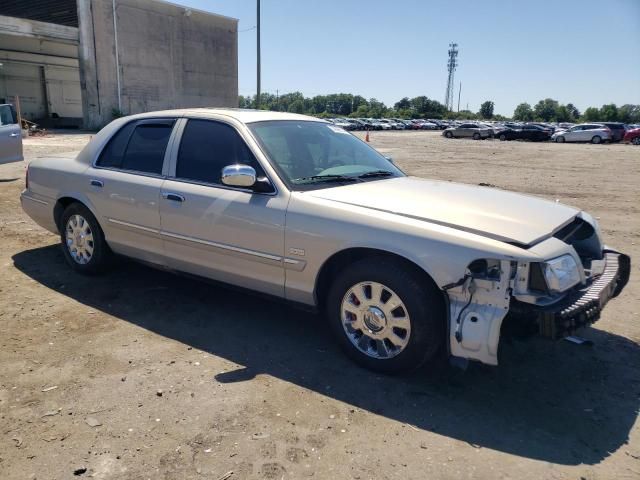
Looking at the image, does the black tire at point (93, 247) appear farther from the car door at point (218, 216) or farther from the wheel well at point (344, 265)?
the wheel well at point (344, 265)

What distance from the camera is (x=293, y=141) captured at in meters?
4.24

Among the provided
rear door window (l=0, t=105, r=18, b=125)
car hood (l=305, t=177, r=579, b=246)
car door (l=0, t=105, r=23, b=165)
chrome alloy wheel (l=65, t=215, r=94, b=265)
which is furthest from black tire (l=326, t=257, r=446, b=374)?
rear door window (l=0, t=105, r=18, b=125)

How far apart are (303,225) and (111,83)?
32092 mm

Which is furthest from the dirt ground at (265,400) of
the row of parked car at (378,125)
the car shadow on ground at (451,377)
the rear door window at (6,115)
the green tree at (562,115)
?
the green tree at (562,115)

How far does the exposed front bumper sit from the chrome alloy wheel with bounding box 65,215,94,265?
13.0 feet

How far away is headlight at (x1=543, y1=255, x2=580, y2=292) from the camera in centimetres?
297

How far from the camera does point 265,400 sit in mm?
3145

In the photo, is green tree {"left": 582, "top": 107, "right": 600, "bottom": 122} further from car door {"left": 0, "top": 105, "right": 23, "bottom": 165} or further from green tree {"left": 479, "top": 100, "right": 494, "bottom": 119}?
car door {"left": 0, "top": 105, "right": 23, "bottom": 165}

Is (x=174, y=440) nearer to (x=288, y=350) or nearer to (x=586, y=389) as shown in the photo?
(x=288, y=350)

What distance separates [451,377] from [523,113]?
5148 inches

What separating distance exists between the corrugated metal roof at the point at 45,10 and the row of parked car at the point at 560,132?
31913 millimetres

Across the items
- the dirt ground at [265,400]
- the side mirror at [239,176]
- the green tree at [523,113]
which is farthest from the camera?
the green tree at [523,113]

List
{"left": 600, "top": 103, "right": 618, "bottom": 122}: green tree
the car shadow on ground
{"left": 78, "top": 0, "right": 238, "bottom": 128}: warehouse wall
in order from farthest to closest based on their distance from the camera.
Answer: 1. {"left": 600, "top": 103, "right": 618, "bottom": 122}: green tree
2. {"left": 78, "top": 0, "right": 238, "bottom": 128}: warehouse wall
3. the car shadow on ground

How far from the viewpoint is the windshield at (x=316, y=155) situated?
12.8ft
